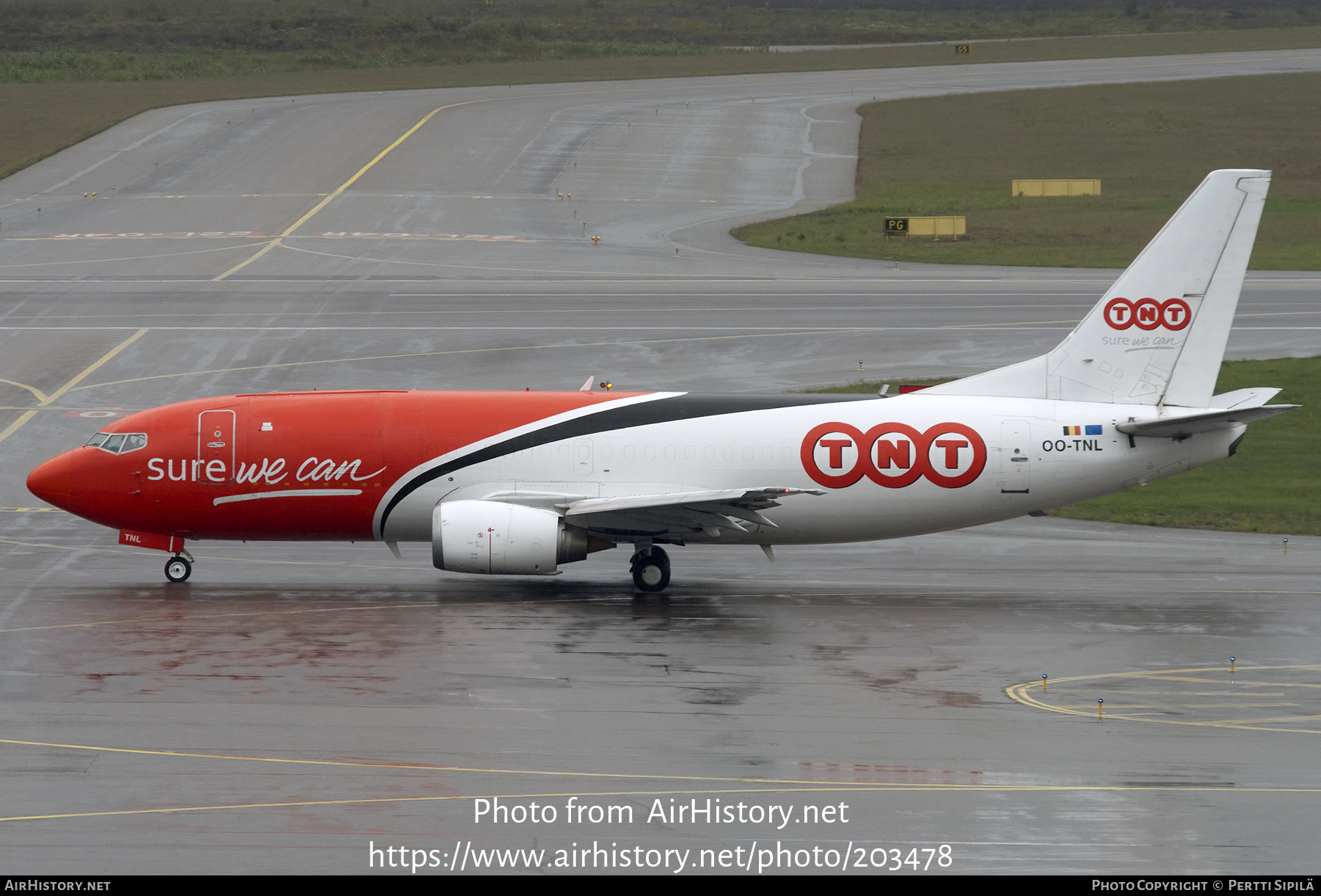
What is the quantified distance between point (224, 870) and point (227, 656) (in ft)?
32.8

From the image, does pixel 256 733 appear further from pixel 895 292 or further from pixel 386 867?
pixel 895 292

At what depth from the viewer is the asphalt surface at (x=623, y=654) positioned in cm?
1950

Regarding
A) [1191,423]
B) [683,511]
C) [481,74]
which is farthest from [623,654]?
[481,74]

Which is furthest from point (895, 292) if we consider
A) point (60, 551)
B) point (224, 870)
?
point (224, 870)

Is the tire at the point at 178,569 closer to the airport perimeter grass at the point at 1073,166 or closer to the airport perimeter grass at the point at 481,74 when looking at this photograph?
the airport perimeter grass at the point at 1073,166

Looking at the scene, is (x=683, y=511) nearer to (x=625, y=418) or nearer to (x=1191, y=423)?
(x=625, y=418)

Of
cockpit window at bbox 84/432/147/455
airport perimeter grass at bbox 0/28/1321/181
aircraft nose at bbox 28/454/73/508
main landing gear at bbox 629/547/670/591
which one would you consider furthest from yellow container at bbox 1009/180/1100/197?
aircraft nose at bbox 28/454/73/508

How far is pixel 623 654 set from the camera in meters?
27.9

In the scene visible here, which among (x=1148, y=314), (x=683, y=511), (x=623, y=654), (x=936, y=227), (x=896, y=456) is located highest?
(x=936, y=227)

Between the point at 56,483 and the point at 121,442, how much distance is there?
1.80m

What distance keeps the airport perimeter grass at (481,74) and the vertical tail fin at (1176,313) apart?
8274 cm

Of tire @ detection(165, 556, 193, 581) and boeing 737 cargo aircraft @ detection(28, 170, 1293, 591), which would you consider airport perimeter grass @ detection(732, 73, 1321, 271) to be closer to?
boeing 737 cargo aircraft @ detection(28, 170, 1293, 591)

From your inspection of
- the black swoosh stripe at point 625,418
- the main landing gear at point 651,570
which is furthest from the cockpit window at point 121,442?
the main landing gear at point 651,570

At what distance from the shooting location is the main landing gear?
108 feet
